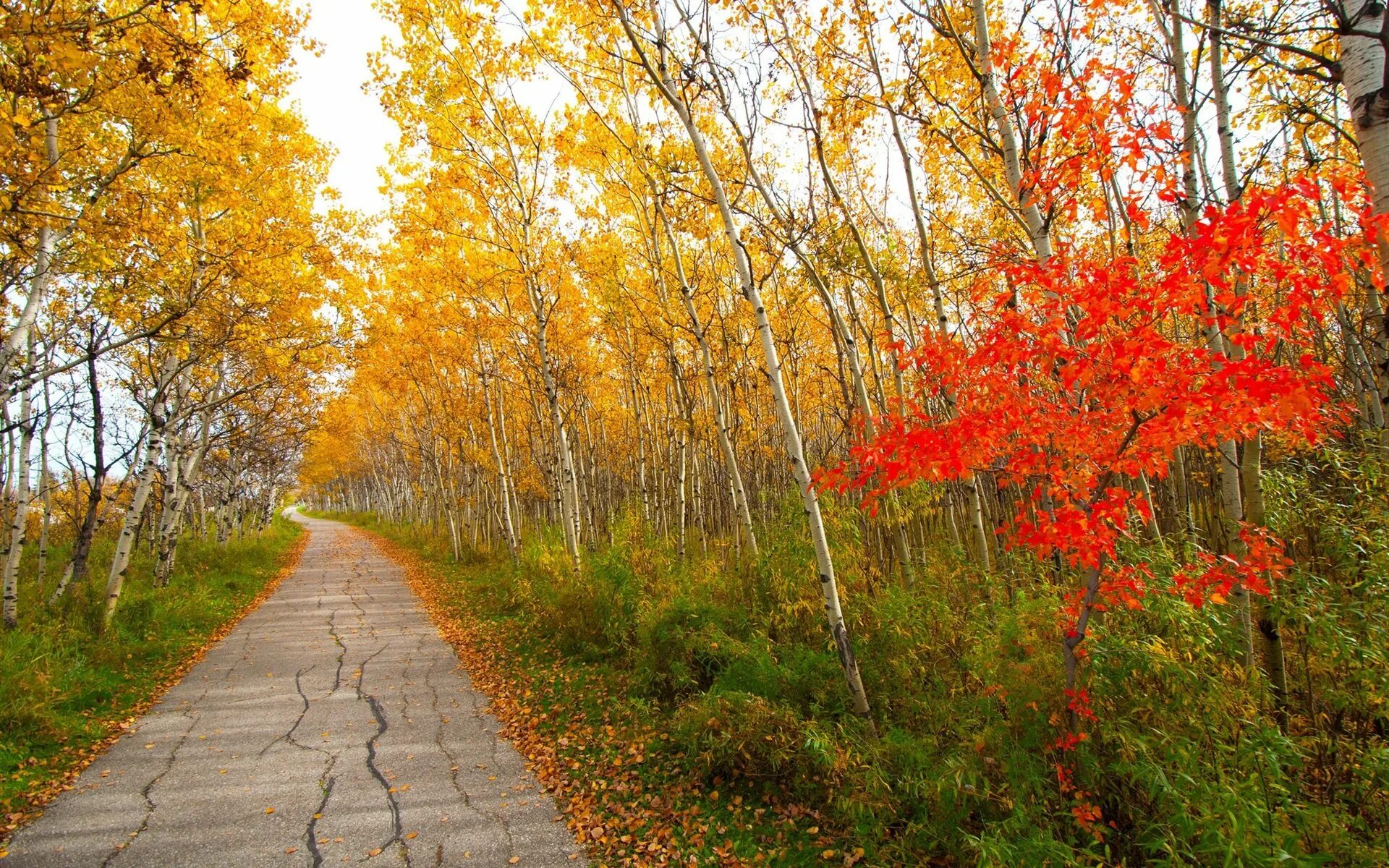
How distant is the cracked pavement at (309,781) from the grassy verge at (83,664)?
0.23 m

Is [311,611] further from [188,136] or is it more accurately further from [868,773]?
[868,773]

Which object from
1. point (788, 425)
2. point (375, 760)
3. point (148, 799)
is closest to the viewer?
point (148, 799)

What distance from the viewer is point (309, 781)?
470cm

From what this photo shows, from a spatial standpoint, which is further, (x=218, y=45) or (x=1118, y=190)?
(x=1118, y=190)

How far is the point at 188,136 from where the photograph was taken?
6125 mm

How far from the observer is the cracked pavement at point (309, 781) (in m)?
3.84

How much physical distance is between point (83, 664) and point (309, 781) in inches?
167

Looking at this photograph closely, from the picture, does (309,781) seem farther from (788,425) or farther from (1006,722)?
(1006,722)

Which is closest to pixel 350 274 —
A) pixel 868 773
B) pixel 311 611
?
pixel 311 611

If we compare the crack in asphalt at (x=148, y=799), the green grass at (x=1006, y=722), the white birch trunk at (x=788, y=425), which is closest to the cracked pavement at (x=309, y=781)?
the crack in asphalt at (x=148, y=799)

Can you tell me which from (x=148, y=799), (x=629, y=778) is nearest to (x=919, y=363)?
(x=629, y=778)

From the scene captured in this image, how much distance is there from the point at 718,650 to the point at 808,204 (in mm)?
5231

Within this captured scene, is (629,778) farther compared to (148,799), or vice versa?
(629,778)

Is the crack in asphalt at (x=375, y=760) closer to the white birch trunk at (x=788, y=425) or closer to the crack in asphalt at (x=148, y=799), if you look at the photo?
the crack in asphalt at (x=148, y=799)
